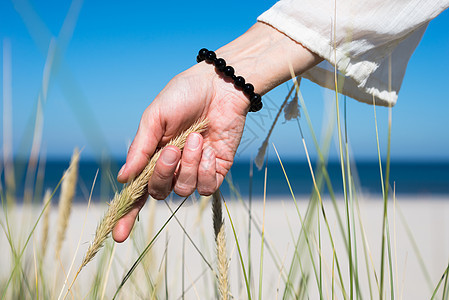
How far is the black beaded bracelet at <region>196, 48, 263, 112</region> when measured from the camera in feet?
2.91

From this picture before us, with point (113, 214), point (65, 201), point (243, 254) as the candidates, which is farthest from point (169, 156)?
point (243, 254)

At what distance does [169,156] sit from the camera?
752 millimetres

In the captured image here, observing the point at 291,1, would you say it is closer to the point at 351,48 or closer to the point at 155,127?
the point at 351,48

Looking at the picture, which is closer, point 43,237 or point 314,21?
point 314,21

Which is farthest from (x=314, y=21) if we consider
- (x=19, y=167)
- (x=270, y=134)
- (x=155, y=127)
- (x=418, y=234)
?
(x=418, y=234)

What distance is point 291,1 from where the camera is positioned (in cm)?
86

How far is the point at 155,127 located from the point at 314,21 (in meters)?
0.39

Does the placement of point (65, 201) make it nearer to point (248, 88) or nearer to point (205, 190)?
point (205, 190)

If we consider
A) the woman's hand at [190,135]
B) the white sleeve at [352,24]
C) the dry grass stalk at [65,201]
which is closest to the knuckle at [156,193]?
the woman's hand at [190,135]

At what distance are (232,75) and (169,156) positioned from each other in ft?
0.83

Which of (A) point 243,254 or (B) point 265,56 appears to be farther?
(A) point 243,254

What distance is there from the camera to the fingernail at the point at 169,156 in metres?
0.75

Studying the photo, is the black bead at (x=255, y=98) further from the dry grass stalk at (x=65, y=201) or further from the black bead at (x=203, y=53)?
the dry grass stalk at (x=65, y=201)

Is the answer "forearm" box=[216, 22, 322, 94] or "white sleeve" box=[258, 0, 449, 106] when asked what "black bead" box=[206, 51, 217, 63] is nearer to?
"forearm" box=[216, 22, 322, 94]
